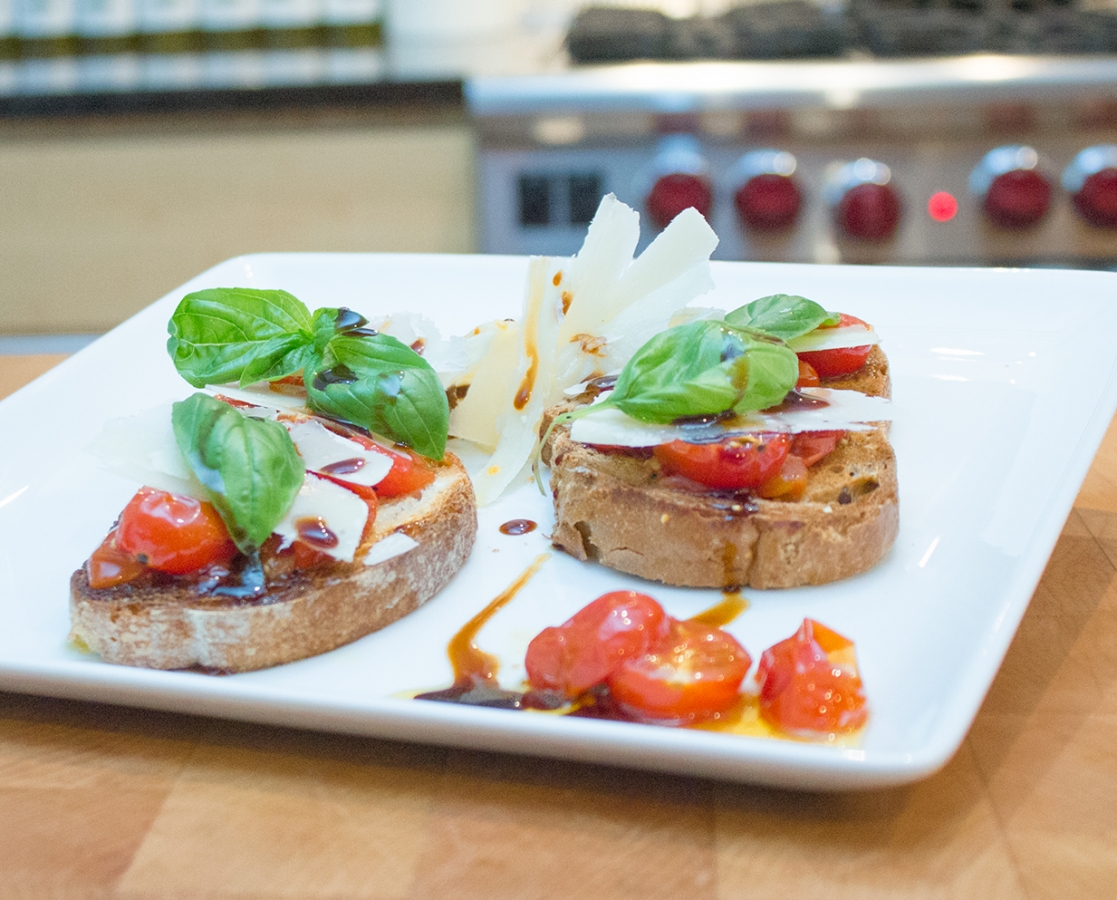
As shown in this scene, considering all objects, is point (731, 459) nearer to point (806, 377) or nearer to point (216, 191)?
point (806, 377)

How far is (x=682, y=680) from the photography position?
1235mm

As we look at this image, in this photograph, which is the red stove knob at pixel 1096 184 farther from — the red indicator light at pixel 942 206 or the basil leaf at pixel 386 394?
the basil leaf at pixel 386 394

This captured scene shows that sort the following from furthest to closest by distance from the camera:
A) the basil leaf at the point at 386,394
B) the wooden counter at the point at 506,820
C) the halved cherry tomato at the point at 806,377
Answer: the halved cherry tomato at the point at 806,377 → the basil leaf at the point at 386,394 → the wooden counter at the point at 506,820

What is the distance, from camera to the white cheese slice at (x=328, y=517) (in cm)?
142

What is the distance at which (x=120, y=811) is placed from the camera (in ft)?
3.66

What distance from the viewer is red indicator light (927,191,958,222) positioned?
3.51 m

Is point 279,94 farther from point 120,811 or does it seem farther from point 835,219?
point 120,811

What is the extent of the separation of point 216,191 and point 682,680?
9.84 ft

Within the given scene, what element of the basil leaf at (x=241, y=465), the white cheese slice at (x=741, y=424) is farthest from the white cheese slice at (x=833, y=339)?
the basil leaf at (x=241, y=465)

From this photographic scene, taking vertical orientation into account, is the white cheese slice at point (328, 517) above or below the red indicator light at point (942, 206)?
above

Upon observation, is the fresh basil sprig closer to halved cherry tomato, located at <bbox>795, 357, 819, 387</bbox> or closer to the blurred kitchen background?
halved cherry tomato, located at <bbox>795, 357, 819, 387</bbox>

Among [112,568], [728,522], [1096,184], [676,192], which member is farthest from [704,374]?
[1096,184]

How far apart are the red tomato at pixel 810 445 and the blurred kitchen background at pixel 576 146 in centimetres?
182

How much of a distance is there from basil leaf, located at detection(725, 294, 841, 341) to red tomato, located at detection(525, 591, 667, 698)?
617mm
